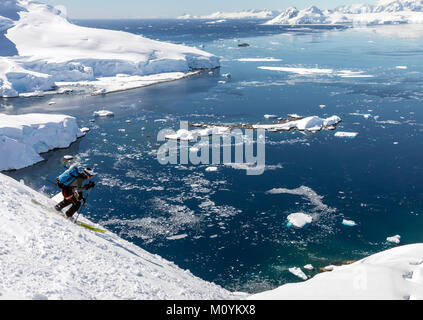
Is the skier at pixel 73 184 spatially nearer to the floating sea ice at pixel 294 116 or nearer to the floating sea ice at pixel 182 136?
the floating sea ice at pixel 182 136

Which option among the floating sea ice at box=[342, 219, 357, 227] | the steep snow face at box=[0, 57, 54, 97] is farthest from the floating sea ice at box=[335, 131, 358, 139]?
the steep snow face at box=[0, 57, 54, 97]

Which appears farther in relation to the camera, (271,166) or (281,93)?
(281,93)

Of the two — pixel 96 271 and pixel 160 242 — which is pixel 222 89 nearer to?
pixel 160 242

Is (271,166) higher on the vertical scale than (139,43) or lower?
lower

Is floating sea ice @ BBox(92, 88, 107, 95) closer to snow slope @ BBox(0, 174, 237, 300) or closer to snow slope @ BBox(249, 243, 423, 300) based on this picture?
snow slope @ BBox(0, 174, 237, 300)

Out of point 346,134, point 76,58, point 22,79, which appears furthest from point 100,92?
point 346,134
